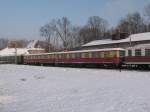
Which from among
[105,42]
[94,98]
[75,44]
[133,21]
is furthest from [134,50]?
[75,44]

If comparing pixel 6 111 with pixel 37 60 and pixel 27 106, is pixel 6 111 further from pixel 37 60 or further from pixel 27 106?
pixel 37 60

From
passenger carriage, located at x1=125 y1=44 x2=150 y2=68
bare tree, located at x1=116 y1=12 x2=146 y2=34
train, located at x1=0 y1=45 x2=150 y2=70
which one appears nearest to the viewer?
passenger carriage, located at x1=125 y1=44 x2=150 y2=68

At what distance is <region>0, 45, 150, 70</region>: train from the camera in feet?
115

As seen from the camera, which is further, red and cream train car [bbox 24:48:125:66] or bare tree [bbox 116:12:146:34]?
bare tree [bbox 116:12:146:34]

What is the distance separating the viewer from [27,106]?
13.3m

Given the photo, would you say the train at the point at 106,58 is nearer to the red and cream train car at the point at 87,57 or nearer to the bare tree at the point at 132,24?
the red and cream train car at the point at 87,57

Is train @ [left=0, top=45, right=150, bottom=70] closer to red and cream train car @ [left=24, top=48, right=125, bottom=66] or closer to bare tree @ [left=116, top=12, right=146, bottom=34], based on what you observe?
red and cream train car @ [left=24, top=48, right=125, bottom=66]

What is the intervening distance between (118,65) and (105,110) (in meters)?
29.1

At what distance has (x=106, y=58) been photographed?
138 ft

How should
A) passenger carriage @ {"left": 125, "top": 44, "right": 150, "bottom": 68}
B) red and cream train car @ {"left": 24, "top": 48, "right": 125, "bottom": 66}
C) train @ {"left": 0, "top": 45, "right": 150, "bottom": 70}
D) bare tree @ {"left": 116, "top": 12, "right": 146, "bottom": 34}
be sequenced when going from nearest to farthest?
1. passenger carriage @ {"left": 125, "top": 44, "right": 150, "bottom": 68}
2. train @ {"left": 0, "top": 45, "right": 150, "bottom": 70}
3. red and cream train car @ {"left": 24, "top": 48, "right": 125, "bottom": 66}
4. bare tree @ {"left": 116, "top": 12, "right": 146, "bottom": 34}

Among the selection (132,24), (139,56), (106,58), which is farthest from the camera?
(132,24)

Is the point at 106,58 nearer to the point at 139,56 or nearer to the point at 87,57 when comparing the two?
the point at 87,57

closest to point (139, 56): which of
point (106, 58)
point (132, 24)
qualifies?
point (106, 58)

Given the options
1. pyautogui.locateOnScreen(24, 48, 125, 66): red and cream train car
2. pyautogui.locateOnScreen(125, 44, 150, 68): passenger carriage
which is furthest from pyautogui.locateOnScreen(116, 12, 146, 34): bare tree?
pyautogui.locateOnScreen(125, 44, 150, 68): passenger carriage
